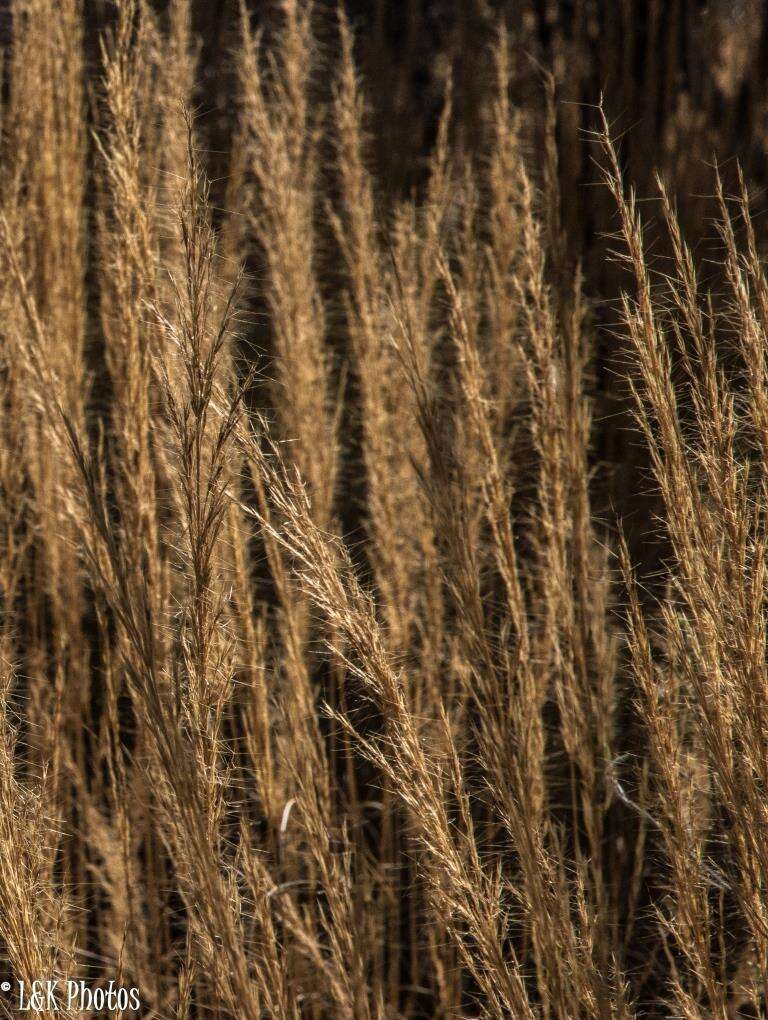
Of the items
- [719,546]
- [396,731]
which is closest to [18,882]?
[396,731]

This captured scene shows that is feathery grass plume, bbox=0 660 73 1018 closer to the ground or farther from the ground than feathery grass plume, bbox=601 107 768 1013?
closer to the ground

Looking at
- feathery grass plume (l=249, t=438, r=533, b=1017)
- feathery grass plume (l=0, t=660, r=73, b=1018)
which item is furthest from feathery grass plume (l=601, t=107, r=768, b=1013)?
feathery grass plume (l=0, t=660, r=73, b=1018)

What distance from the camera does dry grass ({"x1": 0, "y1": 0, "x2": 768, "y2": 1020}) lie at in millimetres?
937

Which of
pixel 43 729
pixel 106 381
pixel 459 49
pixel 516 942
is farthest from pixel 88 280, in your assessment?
pixel 516 942

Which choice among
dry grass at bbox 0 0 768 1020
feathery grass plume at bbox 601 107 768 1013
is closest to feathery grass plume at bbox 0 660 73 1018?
dry grass at bbox 0 0 768 1020

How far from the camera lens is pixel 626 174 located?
3213 millimetres

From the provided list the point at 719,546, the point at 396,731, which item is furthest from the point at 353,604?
the point at 719,546

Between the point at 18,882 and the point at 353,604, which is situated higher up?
the point at 353,604

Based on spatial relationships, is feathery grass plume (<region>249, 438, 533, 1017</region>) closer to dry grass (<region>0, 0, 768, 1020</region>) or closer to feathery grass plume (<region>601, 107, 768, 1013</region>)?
dry grass (<region>0, 0, 768, 1020</region>)

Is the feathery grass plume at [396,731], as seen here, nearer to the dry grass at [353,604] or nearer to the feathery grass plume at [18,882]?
the dry grass at [353,604]

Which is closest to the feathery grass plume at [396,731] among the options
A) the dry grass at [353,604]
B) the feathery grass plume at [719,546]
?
the dry grass at [353,604]

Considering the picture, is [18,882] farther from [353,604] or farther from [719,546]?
[719,546]

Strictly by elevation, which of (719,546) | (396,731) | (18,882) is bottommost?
(18,882)

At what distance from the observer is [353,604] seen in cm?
100
